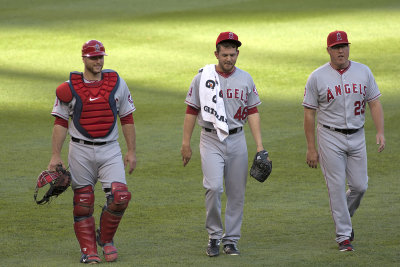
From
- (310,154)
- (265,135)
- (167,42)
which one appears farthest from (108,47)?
(310,154)

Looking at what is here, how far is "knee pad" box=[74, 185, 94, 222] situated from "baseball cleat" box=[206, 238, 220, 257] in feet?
3.52

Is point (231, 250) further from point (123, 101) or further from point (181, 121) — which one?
point (181, 121)

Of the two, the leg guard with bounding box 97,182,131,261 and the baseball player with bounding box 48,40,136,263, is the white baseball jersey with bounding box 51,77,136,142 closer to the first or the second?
the baseball player with bounding box 48,40,136,263

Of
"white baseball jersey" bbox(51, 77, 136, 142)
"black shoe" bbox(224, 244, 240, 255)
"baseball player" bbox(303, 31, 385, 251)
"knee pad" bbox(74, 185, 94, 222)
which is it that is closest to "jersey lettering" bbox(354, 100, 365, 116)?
"baseball player" bbox(303, 31, 385, 251)

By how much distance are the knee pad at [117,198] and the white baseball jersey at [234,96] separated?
989mm

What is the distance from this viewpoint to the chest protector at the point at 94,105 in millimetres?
7402

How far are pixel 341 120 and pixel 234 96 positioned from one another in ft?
3.28

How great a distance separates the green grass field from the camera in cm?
820

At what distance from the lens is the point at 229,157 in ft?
25.7

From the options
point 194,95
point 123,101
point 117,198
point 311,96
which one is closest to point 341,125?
point 311,96

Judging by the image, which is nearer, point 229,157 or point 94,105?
point 94,105

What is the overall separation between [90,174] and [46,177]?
372mm

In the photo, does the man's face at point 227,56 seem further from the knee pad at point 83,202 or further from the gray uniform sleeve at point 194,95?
the knee pad at point 83,202

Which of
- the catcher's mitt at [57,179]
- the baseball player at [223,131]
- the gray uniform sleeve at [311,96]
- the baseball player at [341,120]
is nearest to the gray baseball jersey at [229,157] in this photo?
the baseball player at [223,131]
